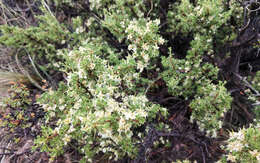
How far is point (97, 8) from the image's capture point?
8.76 ft

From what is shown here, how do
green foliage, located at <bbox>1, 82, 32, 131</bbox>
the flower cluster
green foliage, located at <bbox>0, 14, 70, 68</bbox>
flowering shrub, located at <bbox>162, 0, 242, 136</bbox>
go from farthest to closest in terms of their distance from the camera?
green foliage, located at <bbox>0, 14, 70, 68</bbox>, green foliage, located at <bbox>1, 82, 32, 131</bbox>, flowering shrub, located at <bbox>162, 0, 242, 136</bbox>, the flower cluster

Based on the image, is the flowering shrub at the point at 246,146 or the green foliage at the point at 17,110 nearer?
the flowering shrub at the point at 246,146

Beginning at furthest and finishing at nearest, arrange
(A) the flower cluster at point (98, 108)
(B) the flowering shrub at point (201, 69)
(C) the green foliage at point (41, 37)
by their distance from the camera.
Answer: (C) the green foliage at point (41, 37), (B) the flowering shrub at point (201, 69), (A) the flower cluster at point (98, 108)

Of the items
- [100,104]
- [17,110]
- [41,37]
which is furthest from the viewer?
[41,37]

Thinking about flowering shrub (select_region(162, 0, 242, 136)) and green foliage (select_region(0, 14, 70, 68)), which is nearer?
flowering shrub (select_region(162, 0, 242, 136))

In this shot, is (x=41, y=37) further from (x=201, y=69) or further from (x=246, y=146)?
(x=246, y=146)

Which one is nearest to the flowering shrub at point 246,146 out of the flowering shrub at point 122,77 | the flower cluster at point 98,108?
the flowering shrub at point 122,77

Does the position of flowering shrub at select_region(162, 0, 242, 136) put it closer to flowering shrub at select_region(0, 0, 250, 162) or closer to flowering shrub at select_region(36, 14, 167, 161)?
flowering shrub at select_region(0, 0, 250, 162)

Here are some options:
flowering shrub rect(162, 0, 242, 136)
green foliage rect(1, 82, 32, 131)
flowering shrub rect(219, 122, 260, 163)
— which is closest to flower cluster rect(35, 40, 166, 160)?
flowering shrub rect(162, 0, 242, 136)

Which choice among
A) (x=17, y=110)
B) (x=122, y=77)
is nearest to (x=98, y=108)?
(x=122, y=77)

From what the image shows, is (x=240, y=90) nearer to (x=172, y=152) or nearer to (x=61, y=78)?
(x=172, y=152)

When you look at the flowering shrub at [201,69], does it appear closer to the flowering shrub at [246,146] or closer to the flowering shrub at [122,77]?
the flowering shrub at [122,77]

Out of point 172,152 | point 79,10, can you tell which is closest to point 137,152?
point 172,152

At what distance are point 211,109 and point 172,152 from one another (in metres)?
0.95
